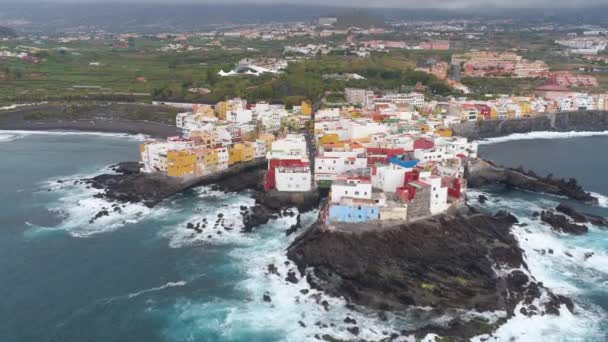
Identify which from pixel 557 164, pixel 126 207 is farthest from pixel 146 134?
pixel 557 164

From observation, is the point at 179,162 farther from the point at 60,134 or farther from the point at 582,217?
the point at 582,217

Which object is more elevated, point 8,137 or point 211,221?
point 8,137

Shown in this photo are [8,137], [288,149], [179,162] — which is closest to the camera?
[179,162]

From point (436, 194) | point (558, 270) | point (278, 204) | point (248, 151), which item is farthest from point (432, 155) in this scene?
point (248, 151)

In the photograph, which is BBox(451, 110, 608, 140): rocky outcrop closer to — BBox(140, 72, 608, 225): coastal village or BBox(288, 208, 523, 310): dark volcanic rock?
BBox(140, 72, 608, 225): coastal village

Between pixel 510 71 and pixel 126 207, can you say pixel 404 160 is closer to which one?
pixel 126 207

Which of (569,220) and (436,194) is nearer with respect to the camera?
(436,194)

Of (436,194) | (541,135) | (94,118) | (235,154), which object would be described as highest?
(436,194)
